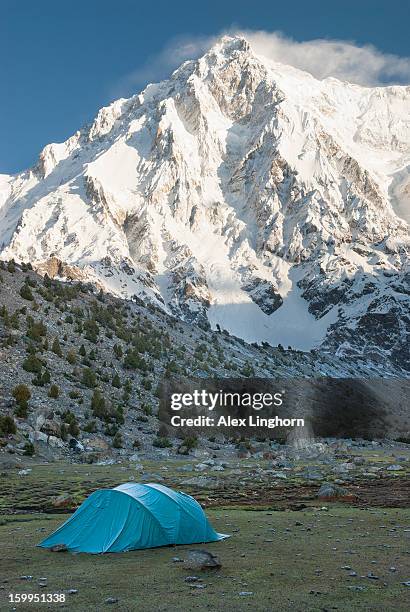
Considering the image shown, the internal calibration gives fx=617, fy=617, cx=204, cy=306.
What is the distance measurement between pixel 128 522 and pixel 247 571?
12.3 feet

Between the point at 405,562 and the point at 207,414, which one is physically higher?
the point at 207,414

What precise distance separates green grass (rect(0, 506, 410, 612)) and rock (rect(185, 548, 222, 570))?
0.19 metres

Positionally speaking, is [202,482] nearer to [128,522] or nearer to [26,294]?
[128,522]

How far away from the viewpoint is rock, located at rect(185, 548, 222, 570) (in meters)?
12.3

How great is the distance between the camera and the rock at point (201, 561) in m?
12.3

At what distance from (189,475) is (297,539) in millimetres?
16704

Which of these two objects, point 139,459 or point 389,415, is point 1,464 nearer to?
point 139,459

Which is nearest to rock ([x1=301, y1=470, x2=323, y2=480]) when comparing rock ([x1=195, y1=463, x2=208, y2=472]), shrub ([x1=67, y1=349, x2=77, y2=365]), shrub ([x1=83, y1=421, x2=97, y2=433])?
rock ([x1=195, y1=463, x2=208, y2=472])

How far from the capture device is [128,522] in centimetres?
1488

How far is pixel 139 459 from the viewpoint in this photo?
40469 mm

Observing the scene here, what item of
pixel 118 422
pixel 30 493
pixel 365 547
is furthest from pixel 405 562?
pixel 118 422

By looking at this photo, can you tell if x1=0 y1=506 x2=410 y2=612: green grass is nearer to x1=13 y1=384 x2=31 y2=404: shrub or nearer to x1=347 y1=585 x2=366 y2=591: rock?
x1=347 y1=585 x2=366 y2=591: rock

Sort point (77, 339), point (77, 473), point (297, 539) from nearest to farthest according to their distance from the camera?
1. point (297, 539)
2. point (77, 473)
3. point (77, 339)

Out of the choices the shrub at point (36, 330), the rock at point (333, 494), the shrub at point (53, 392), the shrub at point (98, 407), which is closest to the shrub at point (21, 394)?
the shrub at point (53, 392)
